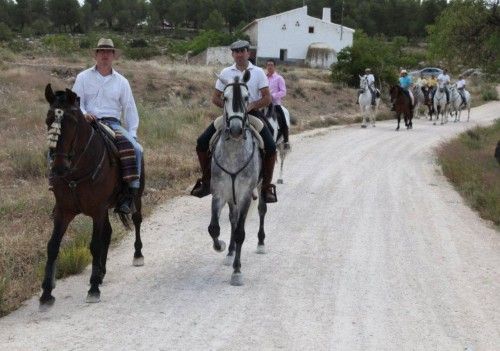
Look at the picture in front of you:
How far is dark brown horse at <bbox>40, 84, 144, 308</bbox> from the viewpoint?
6414mm

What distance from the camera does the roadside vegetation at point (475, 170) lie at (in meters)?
14.1

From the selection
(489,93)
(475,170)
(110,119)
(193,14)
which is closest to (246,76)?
(110,119)

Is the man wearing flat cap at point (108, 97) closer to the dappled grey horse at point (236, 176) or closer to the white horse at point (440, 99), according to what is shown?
the dappled grey horse at point (236, 176)

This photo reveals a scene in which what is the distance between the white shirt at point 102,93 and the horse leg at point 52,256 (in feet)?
4.21

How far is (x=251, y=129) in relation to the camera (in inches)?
326

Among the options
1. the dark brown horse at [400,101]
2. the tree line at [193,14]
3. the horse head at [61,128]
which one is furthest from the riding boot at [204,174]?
the tree line at [193,14]

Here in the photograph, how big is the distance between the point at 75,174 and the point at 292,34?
7253 centimetres

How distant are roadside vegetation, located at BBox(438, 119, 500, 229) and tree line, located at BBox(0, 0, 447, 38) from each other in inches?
3150

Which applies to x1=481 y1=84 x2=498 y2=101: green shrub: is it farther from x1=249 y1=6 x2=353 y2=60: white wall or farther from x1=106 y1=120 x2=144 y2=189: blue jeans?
x1=106 y1=120 x2=144 y2=189: blue jeans

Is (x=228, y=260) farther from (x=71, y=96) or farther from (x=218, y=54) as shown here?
(x=218, y=54)

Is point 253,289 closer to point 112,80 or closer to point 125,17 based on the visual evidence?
point 112,80

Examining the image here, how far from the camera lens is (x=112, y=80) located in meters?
7.65

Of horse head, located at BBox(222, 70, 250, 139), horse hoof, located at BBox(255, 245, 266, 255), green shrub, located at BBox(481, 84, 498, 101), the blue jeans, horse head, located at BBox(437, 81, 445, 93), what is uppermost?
horse head, located at BBox(222, 70, 250, 139)

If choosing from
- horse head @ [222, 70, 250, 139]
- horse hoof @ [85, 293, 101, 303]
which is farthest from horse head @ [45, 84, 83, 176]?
horse head @ [222, 70, 250, 139]
